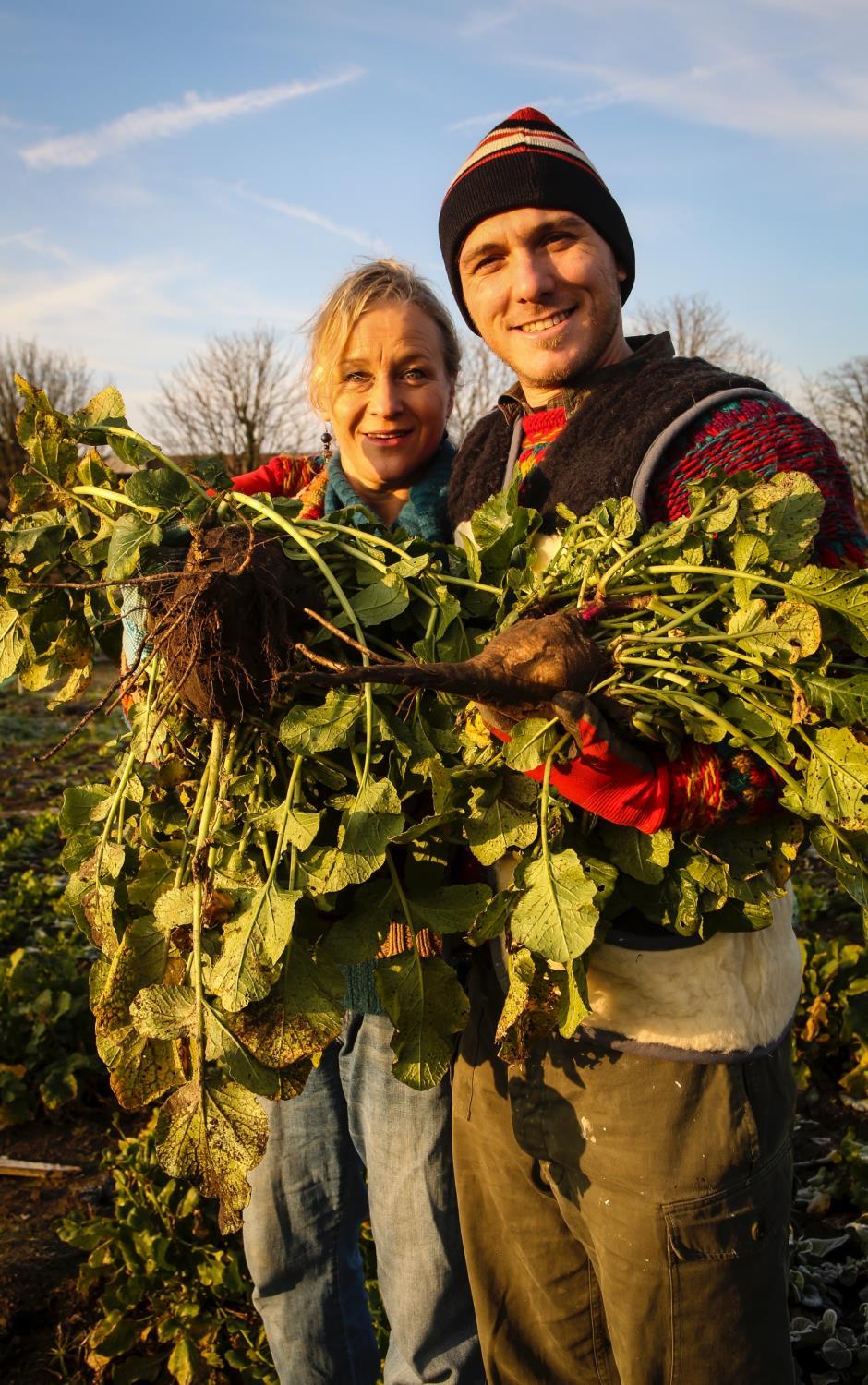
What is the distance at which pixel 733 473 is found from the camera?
1659 mm

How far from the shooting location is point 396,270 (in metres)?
2.39

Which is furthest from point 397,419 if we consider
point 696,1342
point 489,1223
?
point 696,1342

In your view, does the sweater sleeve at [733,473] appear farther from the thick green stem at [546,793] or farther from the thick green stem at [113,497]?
the thick green stem at [113,497]

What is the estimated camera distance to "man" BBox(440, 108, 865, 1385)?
1.64 metres

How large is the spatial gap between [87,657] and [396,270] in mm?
1236

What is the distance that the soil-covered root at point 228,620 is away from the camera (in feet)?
4.63

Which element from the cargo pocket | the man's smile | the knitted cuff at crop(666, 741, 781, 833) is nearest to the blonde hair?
the man's smile

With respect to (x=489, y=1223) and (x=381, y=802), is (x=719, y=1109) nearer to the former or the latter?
(x=489, y=1223)

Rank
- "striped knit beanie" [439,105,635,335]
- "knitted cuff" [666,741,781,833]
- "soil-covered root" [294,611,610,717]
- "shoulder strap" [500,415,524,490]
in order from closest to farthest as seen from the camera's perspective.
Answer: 1. "soil-covered root" [294,611,610,717]
2. "knitted cuff" [666,741,781,833]
3. "striped knit beanie" [439,105,635,335]
4. "shoulder strap" [500,415,524,490]

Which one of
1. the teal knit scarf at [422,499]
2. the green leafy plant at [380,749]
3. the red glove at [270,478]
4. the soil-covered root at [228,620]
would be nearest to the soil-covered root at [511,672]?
the green leafy plant at [380,749]

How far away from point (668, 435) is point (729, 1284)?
1465 millimetres

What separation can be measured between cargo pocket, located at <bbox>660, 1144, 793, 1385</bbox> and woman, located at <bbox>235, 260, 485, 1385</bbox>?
0.60 m

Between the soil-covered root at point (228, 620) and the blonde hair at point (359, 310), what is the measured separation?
0.95 metres

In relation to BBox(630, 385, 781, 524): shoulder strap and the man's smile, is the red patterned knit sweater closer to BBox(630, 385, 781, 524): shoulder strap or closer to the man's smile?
BBox(630, 385, 781, 524): shoulder strap
